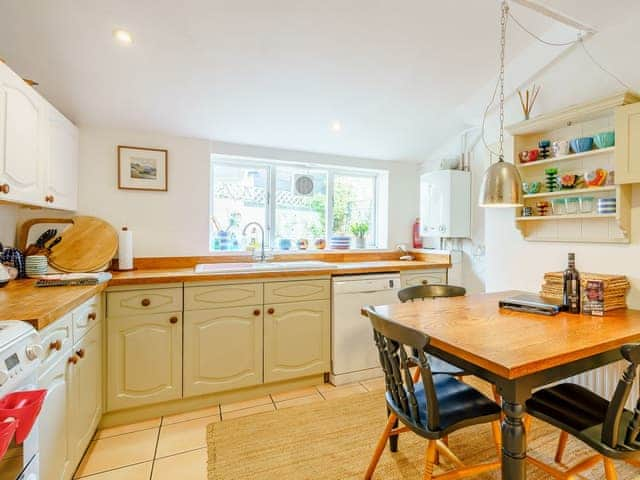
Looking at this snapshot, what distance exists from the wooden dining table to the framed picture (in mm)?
2052

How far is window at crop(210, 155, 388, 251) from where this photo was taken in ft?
9.94

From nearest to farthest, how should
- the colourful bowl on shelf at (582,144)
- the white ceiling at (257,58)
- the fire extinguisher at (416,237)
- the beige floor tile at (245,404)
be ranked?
the white ceiling at (257,58)
the colourful bowl on shelf at (582,144)
the beige floor tile at (245,404)
the fire extinguisher at (416,237)

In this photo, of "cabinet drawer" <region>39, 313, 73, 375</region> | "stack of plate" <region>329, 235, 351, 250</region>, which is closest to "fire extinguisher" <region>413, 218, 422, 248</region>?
"stack of plate" <region>329, 235, 351, 250</region>

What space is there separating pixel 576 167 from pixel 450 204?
105cm

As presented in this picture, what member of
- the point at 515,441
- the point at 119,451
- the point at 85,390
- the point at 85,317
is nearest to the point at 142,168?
the point at 85,317

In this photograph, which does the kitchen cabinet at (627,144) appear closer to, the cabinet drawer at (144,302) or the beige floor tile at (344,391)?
the beige floor tile at (344,391)

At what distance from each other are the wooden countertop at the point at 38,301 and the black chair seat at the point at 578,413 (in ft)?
6.28

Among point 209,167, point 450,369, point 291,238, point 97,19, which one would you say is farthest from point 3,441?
point 291,238

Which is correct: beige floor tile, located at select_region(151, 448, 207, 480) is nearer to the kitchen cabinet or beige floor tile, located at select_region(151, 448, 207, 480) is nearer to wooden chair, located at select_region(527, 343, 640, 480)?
wooden chair, located at select_region(527, 343, 640, 480)

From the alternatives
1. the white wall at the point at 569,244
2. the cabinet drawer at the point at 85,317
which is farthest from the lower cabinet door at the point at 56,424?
the white wall at the point at 569,244

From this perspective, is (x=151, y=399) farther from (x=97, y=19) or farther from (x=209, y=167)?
(x=97, y=19)

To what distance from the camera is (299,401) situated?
7.67 ft

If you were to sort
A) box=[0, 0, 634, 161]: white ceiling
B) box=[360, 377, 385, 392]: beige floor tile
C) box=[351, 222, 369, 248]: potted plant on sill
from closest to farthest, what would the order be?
box=[0, 0, 634, 161]: white ceiling < box=[360, 377, 385, 392]: beige floor tile < box=[351, 222, 369, 248]: potted plant on sill

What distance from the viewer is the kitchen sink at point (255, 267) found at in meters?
2.38
